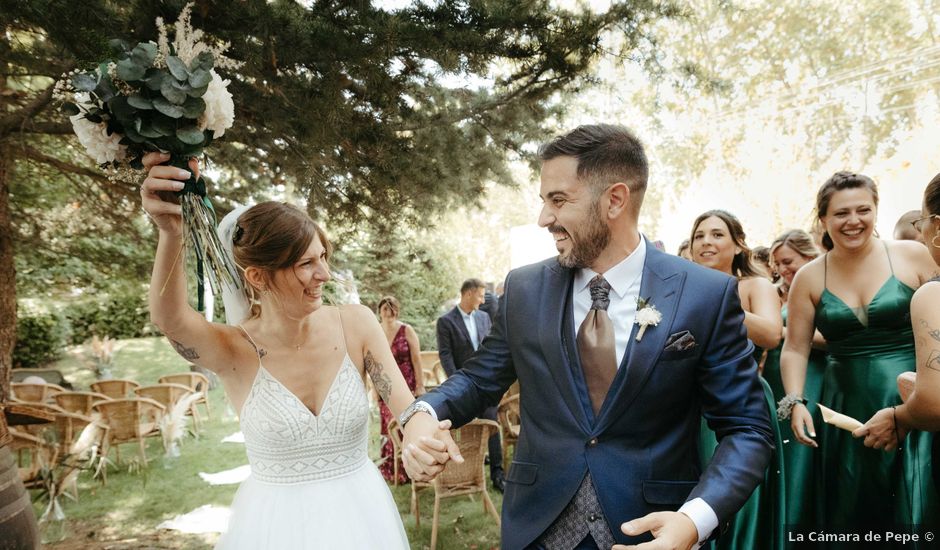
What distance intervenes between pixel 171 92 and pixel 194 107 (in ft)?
0.27

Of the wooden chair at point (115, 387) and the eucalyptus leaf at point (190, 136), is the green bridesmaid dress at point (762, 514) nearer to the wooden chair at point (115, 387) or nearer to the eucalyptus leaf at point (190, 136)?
the eucalyptus leaf at point (190, 136)

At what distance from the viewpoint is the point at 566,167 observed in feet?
6.66

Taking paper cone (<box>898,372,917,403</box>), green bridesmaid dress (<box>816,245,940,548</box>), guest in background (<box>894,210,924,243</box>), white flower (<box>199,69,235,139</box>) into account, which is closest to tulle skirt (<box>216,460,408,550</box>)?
white flower (<box>199,69,235,139</box>)

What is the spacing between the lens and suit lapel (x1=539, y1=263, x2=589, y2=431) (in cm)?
191

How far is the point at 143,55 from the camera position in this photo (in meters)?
1.87

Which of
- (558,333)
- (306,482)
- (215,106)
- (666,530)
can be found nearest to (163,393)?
(306,482)

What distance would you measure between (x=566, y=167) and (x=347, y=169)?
294 cm

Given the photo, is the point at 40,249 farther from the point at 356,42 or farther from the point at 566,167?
the point at 566,167

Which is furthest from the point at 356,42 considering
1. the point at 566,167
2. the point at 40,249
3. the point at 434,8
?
the point at 40,249

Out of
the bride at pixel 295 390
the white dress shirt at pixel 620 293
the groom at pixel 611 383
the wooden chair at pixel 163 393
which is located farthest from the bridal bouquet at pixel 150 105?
the wooden chair at pixel 163 393

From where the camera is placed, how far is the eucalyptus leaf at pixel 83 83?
5.91ft

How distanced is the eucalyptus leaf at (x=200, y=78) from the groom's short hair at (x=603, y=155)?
1178 mm

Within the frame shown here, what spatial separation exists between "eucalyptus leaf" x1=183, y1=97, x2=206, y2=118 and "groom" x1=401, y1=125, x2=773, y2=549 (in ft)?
3.92

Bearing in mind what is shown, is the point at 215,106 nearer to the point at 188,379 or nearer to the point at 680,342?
the point at 680,342
